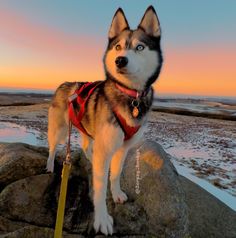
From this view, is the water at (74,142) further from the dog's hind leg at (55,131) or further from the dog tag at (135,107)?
the dog tag at (135,107)

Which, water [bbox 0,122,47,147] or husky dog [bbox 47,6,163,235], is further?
water [bbox 0,122,47,147]

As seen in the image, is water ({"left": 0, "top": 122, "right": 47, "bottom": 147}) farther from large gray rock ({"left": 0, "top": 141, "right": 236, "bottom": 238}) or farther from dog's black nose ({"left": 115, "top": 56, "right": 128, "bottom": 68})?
dog's black nose ({"left": 115, "top": 56, "right": 128, "bottom": 68})

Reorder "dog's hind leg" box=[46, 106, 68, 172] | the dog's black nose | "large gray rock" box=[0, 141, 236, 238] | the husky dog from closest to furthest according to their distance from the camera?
1. the dog's black nose
2. the husky dog
3. "large gray rock" box=[0, 141, 236, 238]
4. "dog's hind leg" box=[46, 106, 68, 172]

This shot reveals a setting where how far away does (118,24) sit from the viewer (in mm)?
4941

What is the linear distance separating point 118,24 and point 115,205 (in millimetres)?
3159

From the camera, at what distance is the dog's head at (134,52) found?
4.26 metres

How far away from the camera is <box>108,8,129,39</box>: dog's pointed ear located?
4.89 metres

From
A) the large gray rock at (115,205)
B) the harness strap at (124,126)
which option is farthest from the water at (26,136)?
the harness strap at (124,126)

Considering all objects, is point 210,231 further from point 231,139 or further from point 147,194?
point 231,139

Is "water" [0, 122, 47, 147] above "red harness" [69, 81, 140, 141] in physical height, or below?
below

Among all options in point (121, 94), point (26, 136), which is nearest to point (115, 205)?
point (121, 94)

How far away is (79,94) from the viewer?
5688 millimetres

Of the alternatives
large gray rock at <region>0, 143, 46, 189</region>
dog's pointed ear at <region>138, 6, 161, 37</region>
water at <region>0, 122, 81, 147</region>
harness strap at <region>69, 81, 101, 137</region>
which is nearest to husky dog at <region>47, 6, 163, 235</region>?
dog's pointed ear at <region>138, 6, 161, 37</region>

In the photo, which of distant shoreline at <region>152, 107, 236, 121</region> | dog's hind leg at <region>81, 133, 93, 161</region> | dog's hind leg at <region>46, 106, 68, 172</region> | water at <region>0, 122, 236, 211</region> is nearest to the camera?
dog's hind leg at <region>46, 106, 68, 172</region>
